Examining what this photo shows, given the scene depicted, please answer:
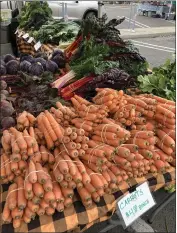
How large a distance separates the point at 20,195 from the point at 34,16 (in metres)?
4.30

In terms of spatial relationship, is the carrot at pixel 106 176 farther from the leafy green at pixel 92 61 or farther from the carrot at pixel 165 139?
the leafy green at pixel 92 61

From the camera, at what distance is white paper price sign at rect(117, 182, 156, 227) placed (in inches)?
53.0

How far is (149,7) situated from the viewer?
44.6 ft

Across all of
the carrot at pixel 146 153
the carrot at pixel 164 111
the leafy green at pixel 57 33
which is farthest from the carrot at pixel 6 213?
the leafy green at pixel 57 33

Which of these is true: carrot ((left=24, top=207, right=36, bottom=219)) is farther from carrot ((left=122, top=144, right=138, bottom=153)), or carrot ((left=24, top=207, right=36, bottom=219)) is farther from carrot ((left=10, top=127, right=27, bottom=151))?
carrot ((left=122, top=144, right=138, bottom=153))

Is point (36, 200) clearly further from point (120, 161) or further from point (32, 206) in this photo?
point (120, 161)

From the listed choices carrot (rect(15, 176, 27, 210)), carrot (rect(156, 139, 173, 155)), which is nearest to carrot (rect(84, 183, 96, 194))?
carrot (rect(15, 176, 27, 210))

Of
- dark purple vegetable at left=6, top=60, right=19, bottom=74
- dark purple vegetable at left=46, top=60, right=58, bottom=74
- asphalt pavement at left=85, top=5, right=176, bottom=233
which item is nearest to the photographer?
asphalt pavement at left=85, top=5, right=176, bottom=233

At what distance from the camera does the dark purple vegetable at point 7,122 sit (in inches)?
61.0

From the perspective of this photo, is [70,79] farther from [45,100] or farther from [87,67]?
[45,100]

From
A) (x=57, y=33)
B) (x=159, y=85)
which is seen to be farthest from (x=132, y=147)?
(x=57, y=33)

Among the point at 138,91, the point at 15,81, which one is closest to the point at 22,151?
the point at 15,81

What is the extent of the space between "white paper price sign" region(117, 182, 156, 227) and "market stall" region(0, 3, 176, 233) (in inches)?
1.3

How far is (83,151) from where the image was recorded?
1375mm
